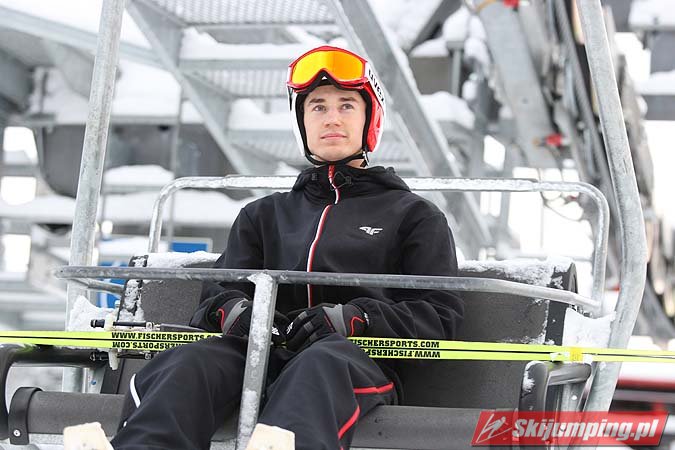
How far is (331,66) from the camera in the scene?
10.5 feet

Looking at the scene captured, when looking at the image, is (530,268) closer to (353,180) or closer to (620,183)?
(620,183)

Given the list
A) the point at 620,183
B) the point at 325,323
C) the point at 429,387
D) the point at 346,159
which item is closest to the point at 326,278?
the point at 325,323

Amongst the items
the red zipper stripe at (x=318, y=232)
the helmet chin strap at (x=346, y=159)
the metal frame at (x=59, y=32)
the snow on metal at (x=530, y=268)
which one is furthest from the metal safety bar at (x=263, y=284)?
the metal frame at (x=59, y=32)

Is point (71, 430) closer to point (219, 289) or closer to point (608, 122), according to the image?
point (219, 289)

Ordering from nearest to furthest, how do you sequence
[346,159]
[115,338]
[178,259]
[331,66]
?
[115,338]
[331,66]
[346,159]
[178,259]

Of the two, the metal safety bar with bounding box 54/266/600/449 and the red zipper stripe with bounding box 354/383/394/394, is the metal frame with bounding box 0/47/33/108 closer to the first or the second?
the metal safety bar with bounding box 54/266/600/449

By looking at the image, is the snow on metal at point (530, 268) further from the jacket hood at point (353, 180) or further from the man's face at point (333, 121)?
the man's face at point (333, 121)

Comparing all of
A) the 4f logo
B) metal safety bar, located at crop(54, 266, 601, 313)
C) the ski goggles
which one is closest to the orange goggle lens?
the ski goggles

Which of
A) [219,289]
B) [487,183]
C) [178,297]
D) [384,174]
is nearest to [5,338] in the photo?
[219,289]

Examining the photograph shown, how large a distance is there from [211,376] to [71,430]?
0.42 metres

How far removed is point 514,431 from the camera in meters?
2.41

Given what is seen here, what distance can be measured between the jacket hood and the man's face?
55 mm

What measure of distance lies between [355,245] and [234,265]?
15.2 inches

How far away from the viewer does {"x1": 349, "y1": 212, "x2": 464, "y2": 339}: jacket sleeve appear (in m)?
2.76
